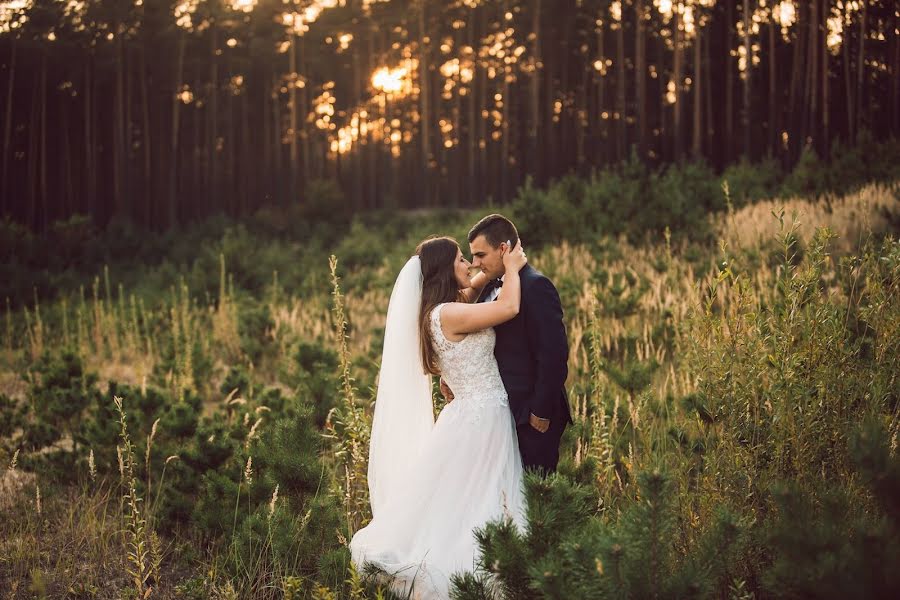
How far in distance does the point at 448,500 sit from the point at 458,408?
491 mm

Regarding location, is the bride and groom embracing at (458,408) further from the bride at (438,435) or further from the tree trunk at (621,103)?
the tree trunk at (621,103)

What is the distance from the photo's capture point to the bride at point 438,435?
3762 mm

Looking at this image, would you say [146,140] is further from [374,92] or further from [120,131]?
[374,92]

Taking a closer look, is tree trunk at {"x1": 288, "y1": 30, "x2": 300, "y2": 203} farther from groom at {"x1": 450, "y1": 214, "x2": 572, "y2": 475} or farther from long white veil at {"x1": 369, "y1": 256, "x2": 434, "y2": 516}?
groom at {"x1": 450, "y1": 214, "x2": 572, "y2": 475}

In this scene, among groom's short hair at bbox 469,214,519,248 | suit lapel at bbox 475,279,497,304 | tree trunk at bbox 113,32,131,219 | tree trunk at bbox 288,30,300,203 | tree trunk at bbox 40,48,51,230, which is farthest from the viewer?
tree trunk at bbox 288,30,300,203

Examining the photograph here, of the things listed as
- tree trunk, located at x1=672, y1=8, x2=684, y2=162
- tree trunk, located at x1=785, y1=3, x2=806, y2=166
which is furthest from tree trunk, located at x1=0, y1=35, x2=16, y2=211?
tree trunk, located at x1=785, y1=3, x2=806, y2=166

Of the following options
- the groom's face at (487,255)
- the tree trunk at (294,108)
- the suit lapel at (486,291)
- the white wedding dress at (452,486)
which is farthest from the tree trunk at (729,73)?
the white wedding dress at (452,486)

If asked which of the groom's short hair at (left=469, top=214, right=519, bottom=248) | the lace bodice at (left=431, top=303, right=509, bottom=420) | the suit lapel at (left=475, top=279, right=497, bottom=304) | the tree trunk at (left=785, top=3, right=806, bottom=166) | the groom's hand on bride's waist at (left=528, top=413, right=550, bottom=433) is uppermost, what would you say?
the tree trunk at (left=785, top=3, right=806, bottom=166)

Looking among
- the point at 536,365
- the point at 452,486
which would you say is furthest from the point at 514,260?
the point at 452,486

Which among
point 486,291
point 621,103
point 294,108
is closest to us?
point 486,291

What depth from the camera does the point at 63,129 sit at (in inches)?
1476

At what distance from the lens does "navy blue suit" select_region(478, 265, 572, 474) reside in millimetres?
3719

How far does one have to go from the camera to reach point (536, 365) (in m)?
4.00

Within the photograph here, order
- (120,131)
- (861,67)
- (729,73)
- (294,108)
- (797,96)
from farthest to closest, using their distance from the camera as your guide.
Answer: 1. (294,108)
2. (120,131)
3. (729,73)
4. (797,96)
5. (861,67)
